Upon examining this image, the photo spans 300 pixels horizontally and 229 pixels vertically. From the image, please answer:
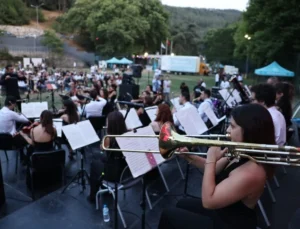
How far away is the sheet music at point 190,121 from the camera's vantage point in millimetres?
4156

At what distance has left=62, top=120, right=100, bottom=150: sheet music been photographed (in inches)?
159

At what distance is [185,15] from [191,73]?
86.2m

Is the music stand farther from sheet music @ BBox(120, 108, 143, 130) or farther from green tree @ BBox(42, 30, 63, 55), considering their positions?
green tree @ BBox(42, 30, 63, 55)

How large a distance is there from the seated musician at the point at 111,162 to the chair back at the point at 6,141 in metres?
2.02

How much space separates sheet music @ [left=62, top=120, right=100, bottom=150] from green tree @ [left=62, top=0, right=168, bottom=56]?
42.3 m

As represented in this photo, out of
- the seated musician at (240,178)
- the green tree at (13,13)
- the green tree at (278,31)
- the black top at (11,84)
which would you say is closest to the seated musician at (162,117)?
the seated musician at (240,178)

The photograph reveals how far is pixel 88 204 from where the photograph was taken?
4.20 meters

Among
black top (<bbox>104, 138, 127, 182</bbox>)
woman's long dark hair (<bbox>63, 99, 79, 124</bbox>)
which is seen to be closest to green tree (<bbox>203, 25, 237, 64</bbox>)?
woman's long dark hair (<bbox>63, 99, 79, 124</bbox>)

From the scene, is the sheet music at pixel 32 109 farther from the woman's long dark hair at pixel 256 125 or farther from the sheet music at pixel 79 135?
the woman's long dark hair at pixel 256 125

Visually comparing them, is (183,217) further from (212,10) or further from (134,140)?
(212,10)

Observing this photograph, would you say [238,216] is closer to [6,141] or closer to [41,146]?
[41,146]

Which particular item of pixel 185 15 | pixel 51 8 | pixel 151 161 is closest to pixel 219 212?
pixel 151 161

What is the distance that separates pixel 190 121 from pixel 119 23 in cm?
4380

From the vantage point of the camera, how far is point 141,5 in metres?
50.3
